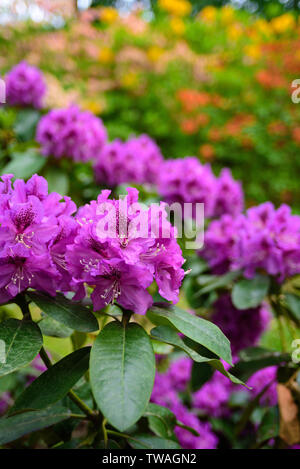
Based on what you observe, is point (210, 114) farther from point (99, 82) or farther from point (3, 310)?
point (3, 310)

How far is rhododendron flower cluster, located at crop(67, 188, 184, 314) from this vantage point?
2.15 feet

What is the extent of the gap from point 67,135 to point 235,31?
4.71 m

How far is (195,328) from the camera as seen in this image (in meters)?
0.68

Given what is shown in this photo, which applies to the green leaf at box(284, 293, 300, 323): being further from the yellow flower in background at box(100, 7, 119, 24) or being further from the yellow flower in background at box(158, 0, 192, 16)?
the yellow flower in background at box(158, 0, 192, 16)

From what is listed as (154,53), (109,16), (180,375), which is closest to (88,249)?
(180,375)

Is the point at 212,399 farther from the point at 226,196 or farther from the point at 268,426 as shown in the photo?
the point at 226,196

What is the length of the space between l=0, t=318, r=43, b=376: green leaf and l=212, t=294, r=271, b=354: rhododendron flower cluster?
2.74 feet

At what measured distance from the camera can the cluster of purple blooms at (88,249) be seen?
658 mm

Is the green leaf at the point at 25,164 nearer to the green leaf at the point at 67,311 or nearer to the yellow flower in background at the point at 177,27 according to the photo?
the green leaf at the point at 67,311

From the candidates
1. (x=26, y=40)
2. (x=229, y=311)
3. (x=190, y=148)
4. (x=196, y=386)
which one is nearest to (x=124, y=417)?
(x=196, y=386)

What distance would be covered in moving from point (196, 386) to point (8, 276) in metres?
0.76

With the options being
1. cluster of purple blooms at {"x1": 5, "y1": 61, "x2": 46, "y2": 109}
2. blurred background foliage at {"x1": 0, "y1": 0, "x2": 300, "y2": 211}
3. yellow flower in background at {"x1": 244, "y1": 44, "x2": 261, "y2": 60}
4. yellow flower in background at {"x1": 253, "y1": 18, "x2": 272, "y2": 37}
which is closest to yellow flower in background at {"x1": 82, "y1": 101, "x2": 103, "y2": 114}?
blurred background foliage at {"x1": 0, "y1": 0, "x2": 300, "y2": 211}

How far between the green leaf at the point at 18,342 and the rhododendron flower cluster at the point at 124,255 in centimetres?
9

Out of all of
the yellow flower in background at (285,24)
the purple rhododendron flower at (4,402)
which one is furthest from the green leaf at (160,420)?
the yellow flower in background at (285,24)
